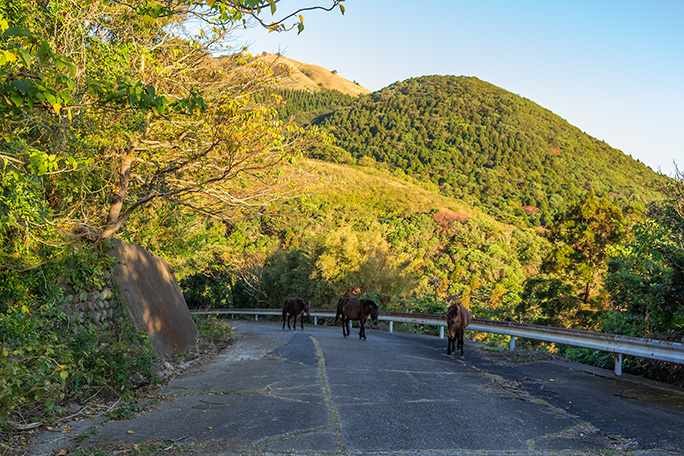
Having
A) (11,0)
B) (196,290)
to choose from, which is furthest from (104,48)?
(196,290)

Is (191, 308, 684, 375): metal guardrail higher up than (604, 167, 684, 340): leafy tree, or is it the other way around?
(604, 167, 684, 340): leafy tree

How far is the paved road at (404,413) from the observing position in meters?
5.06

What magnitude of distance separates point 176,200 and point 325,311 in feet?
68.2

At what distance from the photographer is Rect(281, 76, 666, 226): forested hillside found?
119125mm

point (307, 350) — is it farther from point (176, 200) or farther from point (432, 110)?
point (432, 110)

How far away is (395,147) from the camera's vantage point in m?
142

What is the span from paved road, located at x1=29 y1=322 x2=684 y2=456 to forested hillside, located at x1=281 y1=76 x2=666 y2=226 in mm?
98045

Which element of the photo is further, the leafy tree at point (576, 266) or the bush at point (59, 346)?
the leafy tree at point (576, 266)

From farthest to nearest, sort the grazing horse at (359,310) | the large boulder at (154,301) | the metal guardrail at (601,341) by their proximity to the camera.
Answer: the grazing horse at (359,310), the large boulder at (154,301), the metal guardrail at (601,341)

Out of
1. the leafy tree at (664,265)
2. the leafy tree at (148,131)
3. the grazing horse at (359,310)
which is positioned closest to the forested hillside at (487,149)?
the grazing horse at (359,310)

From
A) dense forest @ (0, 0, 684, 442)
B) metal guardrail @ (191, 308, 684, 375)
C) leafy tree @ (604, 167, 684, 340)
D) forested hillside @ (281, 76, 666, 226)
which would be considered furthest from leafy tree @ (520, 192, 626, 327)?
forested hillside @ (281, 76, 666, 226)

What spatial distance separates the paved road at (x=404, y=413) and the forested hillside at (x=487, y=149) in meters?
98.0

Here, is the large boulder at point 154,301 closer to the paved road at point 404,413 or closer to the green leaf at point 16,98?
the paved road at point 404,413

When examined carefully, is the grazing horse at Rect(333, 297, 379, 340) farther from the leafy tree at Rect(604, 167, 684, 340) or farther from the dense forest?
the leafy tree at Rect(604, 167, 684, 340)
